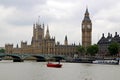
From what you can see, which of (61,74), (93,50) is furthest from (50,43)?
(61,74)

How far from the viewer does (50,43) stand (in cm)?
13012

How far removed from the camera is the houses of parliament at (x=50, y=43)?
119 meters

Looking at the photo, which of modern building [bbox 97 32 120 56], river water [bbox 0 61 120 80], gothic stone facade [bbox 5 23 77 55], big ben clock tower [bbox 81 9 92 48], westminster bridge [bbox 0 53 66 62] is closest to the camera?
river water [bbox 0 61 120 80]

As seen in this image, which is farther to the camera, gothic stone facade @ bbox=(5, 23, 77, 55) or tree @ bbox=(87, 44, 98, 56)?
gothic stone facade @ bbox=(5, 23, 77, 55)

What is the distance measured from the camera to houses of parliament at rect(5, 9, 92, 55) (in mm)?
119375

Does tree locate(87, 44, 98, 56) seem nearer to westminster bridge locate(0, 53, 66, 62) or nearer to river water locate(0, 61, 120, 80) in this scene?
westminster bridge locate(0, 53, 66, 62)

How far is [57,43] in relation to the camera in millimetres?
136875

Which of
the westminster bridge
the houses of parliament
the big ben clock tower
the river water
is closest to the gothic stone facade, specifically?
the houses of parliament

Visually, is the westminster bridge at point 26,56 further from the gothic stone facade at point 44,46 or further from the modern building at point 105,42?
the gothic stone facade at point 44,46

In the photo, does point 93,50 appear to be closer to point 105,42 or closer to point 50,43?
point 105,42

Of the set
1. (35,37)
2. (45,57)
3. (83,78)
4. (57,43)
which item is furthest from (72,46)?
(83,78)

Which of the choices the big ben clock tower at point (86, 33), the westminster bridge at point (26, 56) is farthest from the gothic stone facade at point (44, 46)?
the westminster bridge at point (26, 56)

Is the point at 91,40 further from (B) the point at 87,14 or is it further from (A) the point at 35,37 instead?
(A) the point at 35,37

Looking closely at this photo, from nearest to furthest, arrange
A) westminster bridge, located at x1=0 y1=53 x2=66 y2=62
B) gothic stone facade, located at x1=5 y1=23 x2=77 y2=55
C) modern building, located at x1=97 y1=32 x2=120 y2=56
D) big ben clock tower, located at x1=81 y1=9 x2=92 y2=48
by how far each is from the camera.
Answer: westminster bridge, located at x1=0 y1=53 x2=66 y2=62
modern building, located at x1=97 y1=32 x2=120 y2=56
big ben clock tower, located at x1=81 y1=9 x2=92 y2=48
gothic stone facade, located at x1=5 y1=23 x2=77 y2=55
